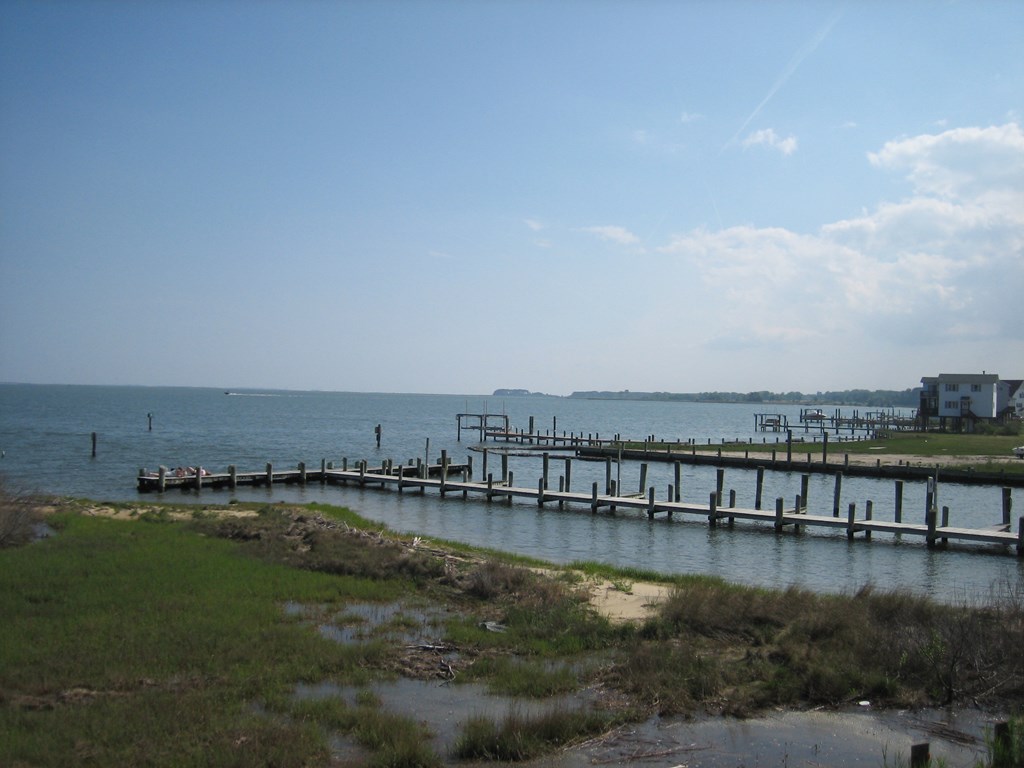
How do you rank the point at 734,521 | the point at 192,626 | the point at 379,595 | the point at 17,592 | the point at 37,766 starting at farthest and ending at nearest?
the point at 734,521
the point at 379,595
the point at 17,592
the point at 192,626
the point at 37,766

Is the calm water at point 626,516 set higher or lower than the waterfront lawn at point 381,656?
lower

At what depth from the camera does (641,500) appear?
39.0 meters

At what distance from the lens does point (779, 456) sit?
68.2 m

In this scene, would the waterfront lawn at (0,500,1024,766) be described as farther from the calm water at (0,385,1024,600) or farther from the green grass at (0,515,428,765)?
the calm water at (0,385,1024,600)

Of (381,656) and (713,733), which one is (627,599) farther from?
(713,733)

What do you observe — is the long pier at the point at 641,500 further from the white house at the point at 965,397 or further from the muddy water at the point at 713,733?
the white house at the point at 965,397

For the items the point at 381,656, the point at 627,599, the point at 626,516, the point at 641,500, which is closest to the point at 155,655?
the point at 381,656

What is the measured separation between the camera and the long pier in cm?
3075

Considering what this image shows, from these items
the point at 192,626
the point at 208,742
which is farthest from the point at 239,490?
the point at 208,742

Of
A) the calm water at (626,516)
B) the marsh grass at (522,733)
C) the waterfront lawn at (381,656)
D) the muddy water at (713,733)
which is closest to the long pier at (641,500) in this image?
the calm water at (626,516)

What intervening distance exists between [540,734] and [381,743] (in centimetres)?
187

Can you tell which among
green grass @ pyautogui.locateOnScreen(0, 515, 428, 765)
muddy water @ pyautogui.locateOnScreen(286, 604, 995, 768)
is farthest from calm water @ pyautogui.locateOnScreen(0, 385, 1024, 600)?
green grass @ pyautogui.locateOnScreen(0, 515, 428, 765)

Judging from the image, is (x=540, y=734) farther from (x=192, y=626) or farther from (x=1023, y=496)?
(x=1023, y=496)

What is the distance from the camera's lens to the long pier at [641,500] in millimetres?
30750
